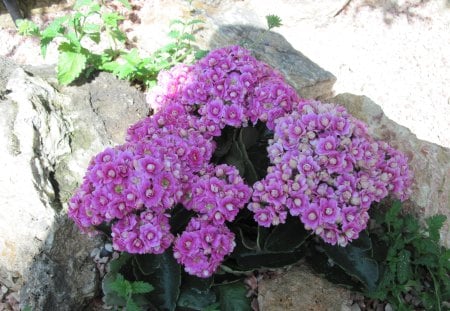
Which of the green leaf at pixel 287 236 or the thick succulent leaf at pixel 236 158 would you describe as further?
the thick succulent leaf at pixel 236 158

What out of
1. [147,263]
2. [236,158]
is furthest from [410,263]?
[147,263]

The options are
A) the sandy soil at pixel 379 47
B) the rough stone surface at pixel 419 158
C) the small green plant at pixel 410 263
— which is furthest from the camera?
the sandy soil at pixel 379 47

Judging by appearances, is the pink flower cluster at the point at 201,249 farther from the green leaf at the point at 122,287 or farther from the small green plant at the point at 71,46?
the small green plant at the point at 71,46

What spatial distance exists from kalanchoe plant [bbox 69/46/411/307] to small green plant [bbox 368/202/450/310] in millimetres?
170

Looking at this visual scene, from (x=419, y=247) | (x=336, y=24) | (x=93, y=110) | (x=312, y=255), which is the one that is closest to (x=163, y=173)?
(x=312, y=255)

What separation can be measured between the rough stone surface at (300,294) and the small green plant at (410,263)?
199 mm

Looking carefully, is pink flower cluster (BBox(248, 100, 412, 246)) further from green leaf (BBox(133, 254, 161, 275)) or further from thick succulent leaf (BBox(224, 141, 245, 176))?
green leaf (BBox(133, 254, 161, 275))

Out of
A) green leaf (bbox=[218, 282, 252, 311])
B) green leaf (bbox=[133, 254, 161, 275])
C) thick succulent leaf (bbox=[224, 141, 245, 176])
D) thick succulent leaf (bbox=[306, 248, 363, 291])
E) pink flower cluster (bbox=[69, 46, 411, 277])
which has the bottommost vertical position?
green leaf (bbox=[218, 282, 252, 311])

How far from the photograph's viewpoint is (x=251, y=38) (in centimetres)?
471

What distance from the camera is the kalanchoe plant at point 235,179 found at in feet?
8.02

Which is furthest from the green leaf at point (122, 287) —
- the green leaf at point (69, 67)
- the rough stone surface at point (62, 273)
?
the green leaf at point (69, 67)

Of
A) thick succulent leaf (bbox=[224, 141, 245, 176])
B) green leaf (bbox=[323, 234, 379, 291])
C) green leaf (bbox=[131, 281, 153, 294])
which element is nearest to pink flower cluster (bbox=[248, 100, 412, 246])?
green leaf (bbox=[323, 234, 379, 291])

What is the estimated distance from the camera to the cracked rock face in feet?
9.26

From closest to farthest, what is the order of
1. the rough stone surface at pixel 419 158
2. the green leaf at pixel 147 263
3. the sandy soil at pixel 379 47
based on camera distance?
the green leaf at pixel 147 263 → the rough stone surface at pixel 419 158 → the sandy soil at pixel 379 47
